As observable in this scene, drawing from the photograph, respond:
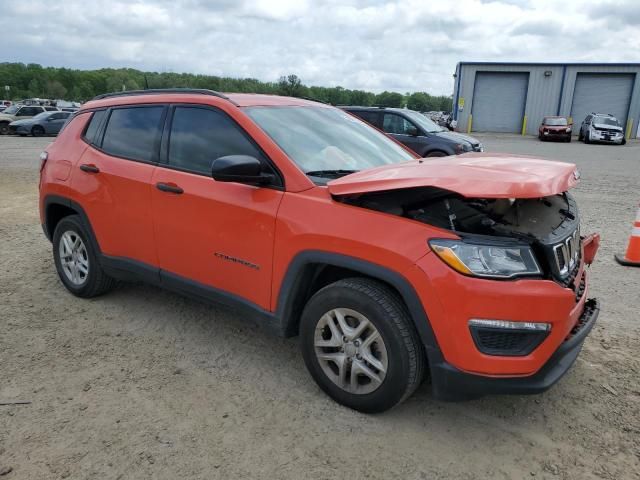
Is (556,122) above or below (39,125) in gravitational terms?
above

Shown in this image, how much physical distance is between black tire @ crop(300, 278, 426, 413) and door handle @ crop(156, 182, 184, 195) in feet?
4.10

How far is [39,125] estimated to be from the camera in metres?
25.6

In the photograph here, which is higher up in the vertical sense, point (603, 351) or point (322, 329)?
point (322, 329)

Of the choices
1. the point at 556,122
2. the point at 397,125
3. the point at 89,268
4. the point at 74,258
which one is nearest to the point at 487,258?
the point at 89,268

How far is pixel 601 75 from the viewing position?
3441cm

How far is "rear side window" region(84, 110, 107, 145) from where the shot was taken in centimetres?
424

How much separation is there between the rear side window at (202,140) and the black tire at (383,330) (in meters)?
1.02

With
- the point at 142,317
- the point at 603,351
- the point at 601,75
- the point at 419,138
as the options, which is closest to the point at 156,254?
the point at 142,317

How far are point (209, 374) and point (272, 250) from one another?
0.98m

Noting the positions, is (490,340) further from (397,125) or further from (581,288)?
(397,125)

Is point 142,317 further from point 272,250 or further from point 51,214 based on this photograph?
point 272,250

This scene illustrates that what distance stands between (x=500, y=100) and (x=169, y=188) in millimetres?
37410

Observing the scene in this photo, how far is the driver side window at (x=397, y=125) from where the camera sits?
13.0 meters

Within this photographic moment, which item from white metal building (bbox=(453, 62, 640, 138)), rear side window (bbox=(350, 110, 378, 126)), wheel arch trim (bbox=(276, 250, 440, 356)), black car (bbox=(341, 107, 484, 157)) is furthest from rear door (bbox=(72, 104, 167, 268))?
white metal building (bbox=(453, 62, 640, 138))
